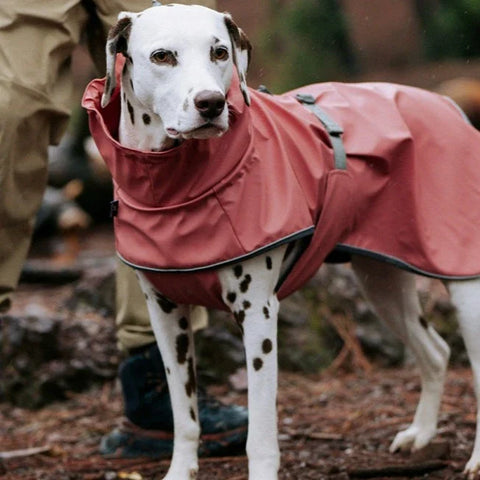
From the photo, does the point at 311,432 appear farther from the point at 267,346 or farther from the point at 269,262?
the point at 269,262

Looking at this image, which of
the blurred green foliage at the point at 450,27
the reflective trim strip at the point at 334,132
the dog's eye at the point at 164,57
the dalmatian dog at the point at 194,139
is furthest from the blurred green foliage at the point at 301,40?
the dog's eye at the point at 164,57

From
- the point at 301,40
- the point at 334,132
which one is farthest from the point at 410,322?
the point at 301,40

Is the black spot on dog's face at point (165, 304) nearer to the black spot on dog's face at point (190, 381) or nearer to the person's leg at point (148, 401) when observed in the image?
the black spot on dog's face at point (190, 381)

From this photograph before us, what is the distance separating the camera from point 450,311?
5.80 meters

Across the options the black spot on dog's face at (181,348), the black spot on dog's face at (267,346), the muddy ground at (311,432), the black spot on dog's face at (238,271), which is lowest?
the muddy ground at (311,432)

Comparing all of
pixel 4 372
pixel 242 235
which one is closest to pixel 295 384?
pixel 4 372

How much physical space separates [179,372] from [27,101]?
1.08 meters

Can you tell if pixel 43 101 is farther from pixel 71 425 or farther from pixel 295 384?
pixel 295 384

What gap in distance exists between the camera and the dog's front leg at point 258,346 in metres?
3.27

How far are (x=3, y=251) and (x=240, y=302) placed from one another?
3.56ft

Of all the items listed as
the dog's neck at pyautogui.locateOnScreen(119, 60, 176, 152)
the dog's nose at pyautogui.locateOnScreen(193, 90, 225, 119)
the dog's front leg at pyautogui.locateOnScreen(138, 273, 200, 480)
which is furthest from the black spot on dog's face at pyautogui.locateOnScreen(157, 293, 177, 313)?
the dog's nose at pyautogui.locateOnScreen(193, 90, 225, 119)

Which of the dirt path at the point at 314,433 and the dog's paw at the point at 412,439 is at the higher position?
the dog's paw at the point at 412,439

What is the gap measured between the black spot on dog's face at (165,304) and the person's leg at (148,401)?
58cm

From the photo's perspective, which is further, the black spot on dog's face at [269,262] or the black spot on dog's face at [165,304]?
the black spot on dog's face at [165,304]
